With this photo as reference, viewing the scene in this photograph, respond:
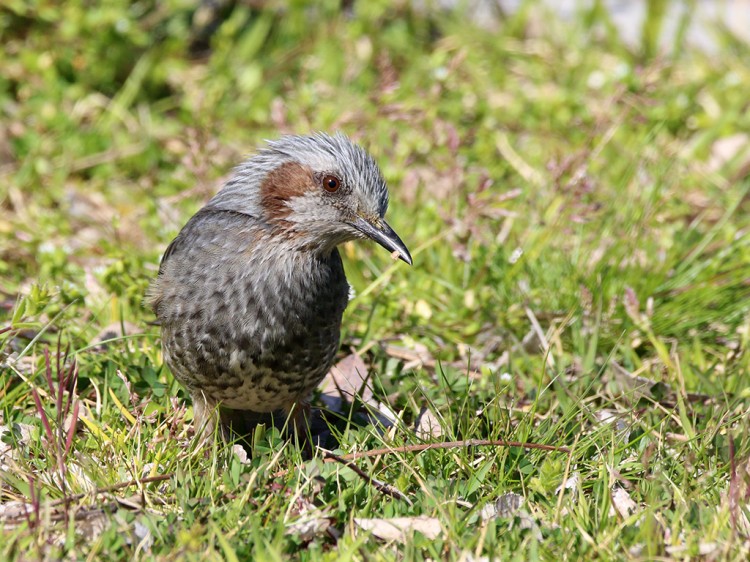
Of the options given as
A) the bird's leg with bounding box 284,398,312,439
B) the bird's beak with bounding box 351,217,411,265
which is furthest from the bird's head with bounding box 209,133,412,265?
the bird's leg with bounding box 284,398,312,439

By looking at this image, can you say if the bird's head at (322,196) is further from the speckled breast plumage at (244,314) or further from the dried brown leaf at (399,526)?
the dried brown leaf at (399,526)

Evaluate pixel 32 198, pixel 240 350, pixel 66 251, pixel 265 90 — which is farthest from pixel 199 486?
pixel 265 90

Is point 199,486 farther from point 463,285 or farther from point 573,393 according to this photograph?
point 463,285

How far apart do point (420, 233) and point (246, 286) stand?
159 centimetres

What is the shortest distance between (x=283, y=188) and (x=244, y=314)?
1.63 feet

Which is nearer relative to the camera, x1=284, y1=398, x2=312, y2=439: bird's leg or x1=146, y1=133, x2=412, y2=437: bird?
x1=146, y1=133, x2=412, y2=437: bird

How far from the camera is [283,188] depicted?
388cm

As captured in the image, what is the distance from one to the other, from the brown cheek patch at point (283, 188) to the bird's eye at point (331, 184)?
0.05m

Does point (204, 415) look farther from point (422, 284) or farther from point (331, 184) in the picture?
point (422, 284)

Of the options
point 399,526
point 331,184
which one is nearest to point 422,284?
point 331,184

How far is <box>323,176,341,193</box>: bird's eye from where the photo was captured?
385 cm

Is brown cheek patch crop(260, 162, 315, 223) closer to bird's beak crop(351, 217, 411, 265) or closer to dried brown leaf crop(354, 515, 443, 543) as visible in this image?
bird's beak crop(351, 217, 411, 265)

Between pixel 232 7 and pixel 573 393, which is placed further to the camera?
pixel 232 7

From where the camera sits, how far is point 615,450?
3730 millimetres
